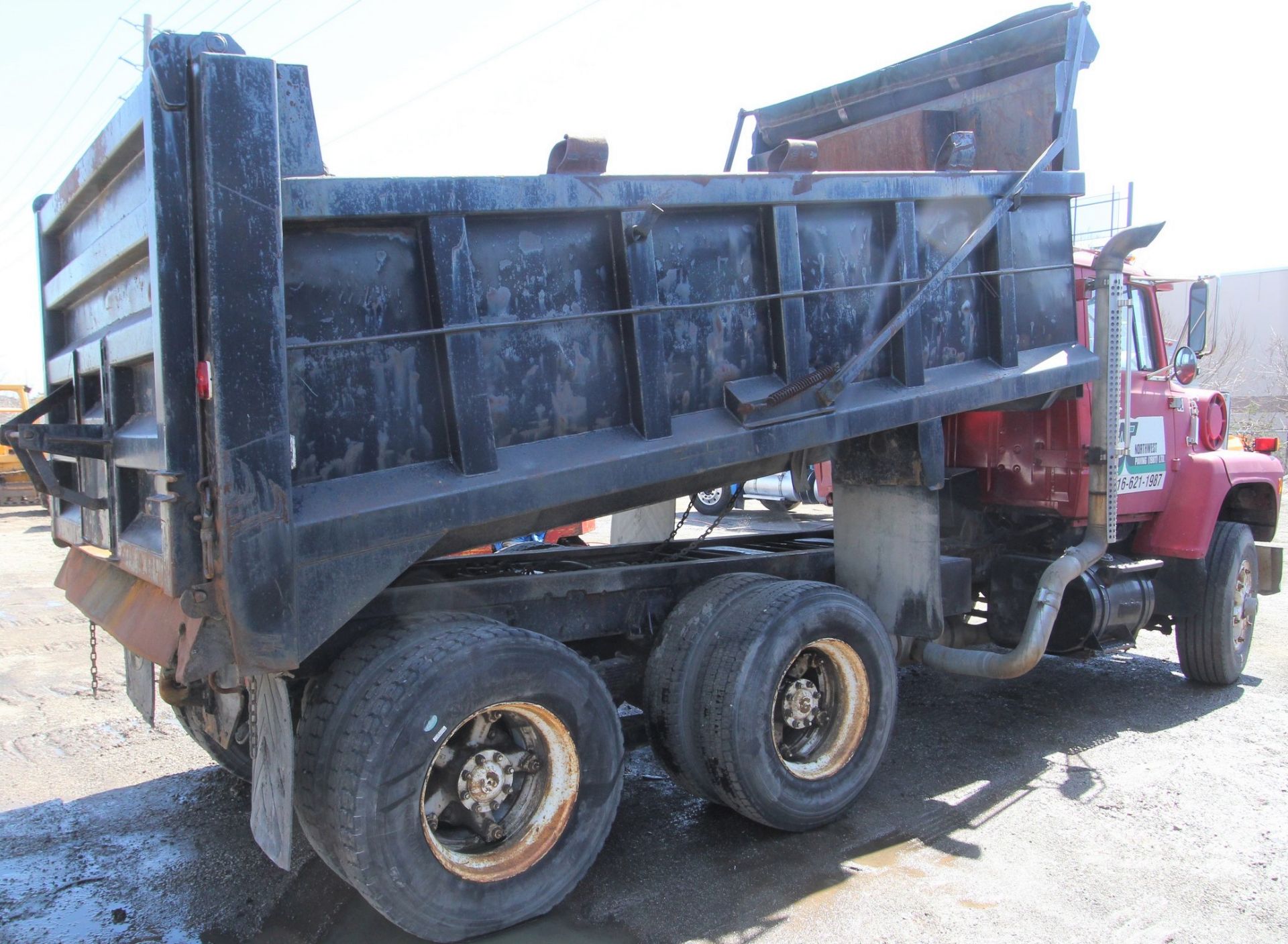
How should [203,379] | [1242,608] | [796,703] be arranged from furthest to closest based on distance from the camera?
[1242,608]
[796,703]
[203,379]

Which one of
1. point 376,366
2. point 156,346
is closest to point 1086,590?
point 376,366

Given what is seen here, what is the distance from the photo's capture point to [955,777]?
489cm

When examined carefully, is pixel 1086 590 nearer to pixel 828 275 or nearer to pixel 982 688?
pixel 982 688

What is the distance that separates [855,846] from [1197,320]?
13.9 feet

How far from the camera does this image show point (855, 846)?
4.13 metres

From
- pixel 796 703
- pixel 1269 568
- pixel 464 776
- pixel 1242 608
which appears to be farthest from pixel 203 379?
pixel 1269 568

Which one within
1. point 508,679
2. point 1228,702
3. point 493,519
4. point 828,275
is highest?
point 828,275

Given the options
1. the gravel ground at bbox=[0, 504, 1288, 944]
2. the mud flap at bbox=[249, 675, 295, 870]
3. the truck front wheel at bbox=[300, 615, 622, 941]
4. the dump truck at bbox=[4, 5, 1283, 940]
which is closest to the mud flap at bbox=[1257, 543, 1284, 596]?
the gravel ground at bbox=[0, 504, 1288, 944]

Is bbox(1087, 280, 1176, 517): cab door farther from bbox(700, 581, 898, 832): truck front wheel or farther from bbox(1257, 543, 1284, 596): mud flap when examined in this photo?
bbox(700, 581, 898, 832): truck front wheel

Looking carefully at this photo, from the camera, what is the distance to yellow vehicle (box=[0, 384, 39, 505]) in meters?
19.1

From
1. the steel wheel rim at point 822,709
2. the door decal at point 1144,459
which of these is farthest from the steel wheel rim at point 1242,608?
the steel wheel rim at point 822,709

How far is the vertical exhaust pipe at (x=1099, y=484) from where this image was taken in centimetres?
518

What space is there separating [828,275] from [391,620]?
239 cm

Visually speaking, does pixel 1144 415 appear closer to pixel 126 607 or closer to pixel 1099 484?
pixel 1099 484
